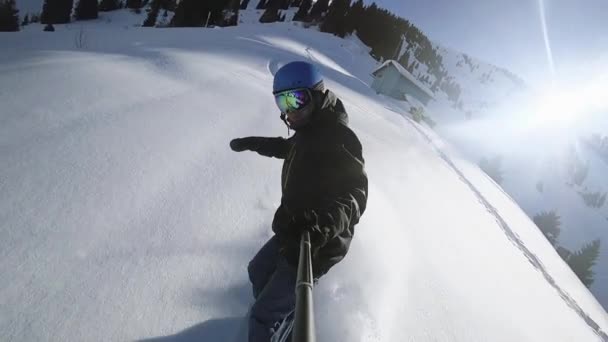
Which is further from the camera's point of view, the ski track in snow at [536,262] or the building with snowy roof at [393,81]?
the building with snowy roof at [393,81]

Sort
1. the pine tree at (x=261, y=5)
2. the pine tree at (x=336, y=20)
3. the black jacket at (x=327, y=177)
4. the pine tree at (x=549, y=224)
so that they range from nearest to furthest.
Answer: the black jacket at (x=327, y=177), the pine tree at (x=549, y=224), the pine tree at (x=336, y=20), the pine tree at (x=261, y=5)

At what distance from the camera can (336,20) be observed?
163 ft

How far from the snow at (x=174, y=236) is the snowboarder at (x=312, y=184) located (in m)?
0.37

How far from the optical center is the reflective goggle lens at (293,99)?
220 centimetres

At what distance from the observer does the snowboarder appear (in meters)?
1.87

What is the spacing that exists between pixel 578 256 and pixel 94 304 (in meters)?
36.0

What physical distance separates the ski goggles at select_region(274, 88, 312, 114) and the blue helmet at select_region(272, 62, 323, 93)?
37 millimetres

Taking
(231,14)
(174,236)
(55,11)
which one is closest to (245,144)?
(174,236)

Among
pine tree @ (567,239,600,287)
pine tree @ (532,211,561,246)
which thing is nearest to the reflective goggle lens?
pine tree @ (567,239,600,287)

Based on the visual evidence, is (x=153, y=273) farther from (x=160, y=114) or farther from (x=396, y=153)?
(x=396, y=153)

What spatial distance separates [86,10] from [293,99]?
43.2m

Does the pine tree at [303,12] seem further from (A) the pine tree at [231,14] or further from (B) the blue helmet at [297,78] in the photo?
(B) the blue helmet at [297,78]

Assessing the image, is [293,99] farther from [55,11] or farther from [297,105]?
[55,11]

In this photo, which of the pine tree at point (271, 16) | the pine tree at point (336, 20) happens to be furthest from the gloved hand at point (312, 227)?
the pine tree at point (336, 20)
